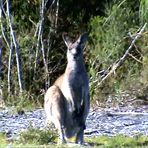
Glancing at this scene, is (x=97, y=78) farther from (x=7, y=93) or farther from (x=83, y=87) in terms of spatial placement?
(x=83, y=87)

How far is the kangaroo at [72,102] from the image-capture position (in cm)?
898

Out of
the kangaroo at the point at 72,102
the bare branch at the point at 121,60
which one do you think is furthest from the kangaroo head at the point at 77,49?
the bare branch at the point at 121,60

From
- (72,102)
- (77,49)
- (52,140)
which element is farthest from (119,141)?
→ (77,49)

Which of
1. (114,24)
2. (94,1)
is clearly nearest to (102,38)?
(114,24)

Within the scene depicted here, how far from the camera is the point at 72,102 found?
9.02 metres

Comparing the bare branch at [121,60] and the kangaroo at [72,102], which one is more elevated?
the kangaroo at [72,102]

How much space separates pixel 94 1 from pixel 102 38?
1.75m

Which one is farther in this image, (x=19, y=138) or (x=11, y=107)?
(x=11, y=107)

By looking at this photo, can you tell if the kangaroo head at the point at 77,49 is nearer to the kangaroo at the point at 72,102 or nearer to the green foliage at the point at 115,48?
the kangaroo at the point at 72,102

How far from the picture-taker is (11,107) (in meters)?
12.6

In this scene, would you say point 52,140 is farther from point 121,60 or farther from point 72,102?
point 121,60

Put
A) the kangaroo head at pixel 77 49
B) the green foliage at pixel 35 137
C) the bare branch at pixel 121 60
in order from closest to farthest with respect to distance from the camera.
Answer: the green foliage at pixel 35 137 < the kangaroo head at pixel 77 49 < the bare branch at pixel 121 60

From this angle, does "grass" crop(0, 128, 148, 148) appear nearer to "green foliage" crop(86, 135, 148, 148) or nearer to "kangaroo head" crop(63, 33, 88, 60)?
"green foliage" crop(86, 135, 148, 148)

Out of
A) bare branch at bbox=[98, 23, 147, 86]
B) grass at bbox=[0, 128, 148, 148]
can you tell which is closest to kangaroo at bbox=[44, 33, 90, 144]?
grass at bbox=[0, 128, 148, 148]
